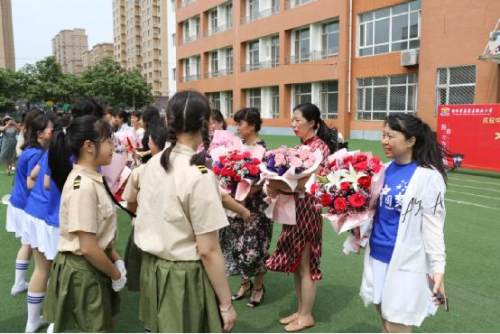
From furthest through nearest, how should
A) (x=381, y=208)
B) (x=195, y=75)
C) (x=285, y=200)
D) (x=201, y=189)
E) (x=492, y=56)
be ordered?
(x=195, y=75) → (x=492, y=56) → (x=285, y=200) → (x=381, y=208) → (x=201, y=189)

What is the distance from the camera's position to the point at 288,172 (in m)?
2.69

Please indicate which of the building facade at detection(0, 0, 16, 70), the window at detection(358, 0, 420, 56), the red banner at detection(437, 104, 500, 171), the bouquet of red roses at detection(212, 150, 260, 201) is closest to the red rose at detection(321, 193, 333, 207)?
the bouquet of red roses at detection(212, 150, 260, 201)

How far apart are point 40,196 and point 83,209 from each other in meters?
1.35

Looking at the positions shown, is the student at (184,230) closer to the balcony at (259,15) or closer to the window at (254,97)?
the balcony at (259,15)

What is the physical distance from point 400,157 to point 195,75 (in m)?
35.3

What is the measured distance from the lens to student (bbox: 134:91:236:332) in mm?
1685

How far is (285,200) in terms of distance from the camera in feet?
9.53

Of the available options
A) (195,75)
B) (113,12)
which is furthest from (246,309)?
(113,12)

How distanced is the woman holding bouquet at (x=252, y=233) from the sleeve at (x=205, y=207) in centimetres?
165

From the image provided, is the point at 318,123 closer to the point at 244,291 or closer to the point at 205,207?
the point at 244,291

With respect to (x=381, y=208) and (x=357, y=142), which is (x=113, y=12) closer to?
(x=357, y=142)

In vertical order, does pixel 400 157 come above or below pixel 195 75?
below

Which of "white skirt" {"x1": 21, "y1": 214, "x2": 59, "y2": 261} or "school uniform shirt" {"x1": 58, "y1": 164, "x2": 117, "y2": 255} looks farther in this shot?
"white skirt" {"x1": 21, "y1": 214, "x2": 59, "y2": 261}

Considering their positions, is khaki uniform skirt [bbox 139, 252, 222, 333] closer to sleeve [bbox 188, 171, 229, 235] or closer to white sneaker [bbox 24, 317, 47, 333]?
sleeve [bbox 188, 171, 229, 235]
